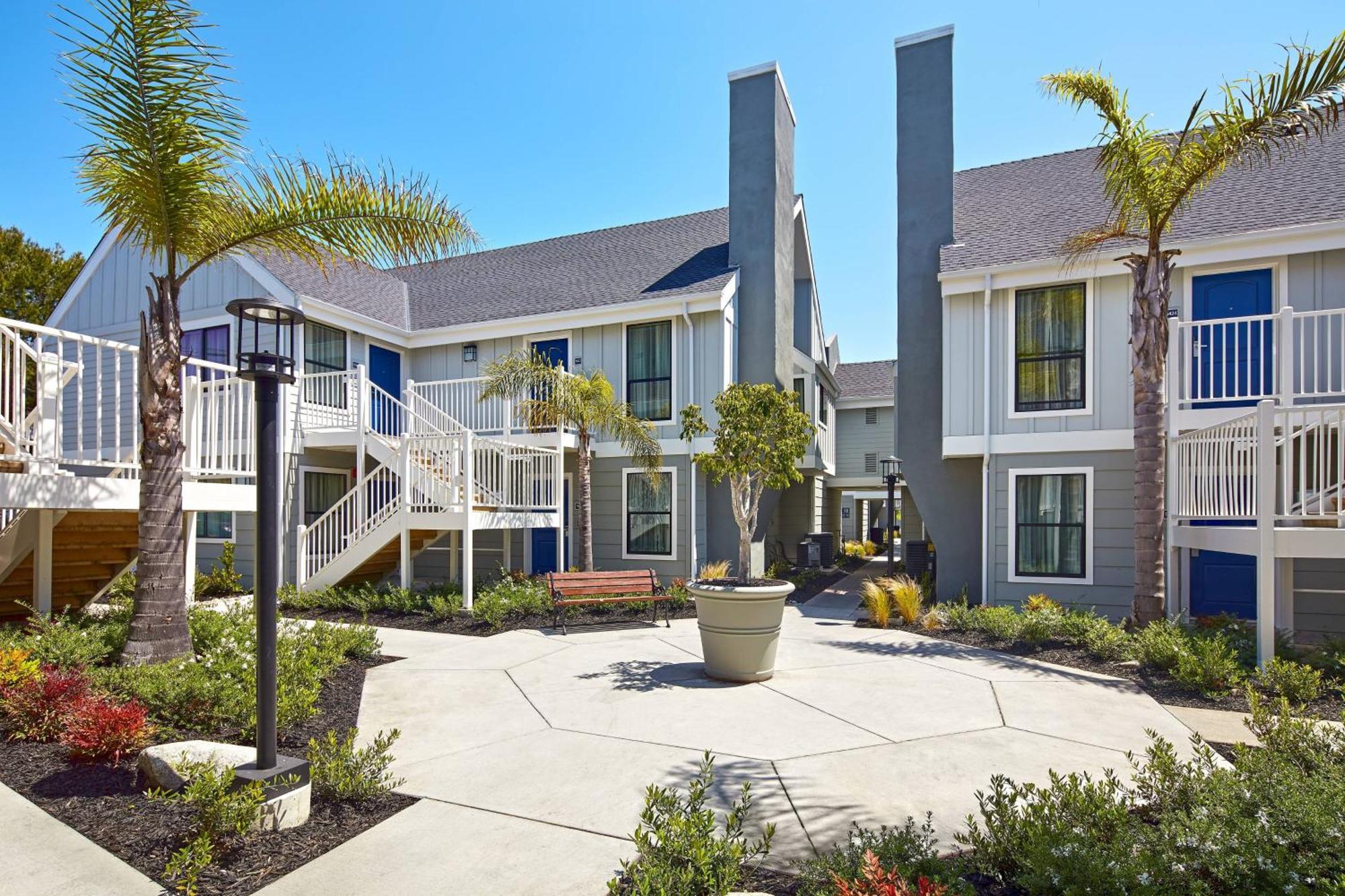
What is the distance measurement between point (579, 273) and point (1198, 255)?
11177 millimetres

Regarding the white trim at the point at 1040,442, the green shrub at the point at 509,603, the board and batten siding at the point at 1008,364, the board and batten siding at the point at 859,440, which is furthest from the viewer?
the board and batten siding at the point at 859,440

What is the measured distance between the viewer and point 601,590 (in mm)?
10023

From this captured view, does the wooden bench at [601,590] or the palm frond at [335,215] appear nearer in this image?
the palm frond at [335,215]

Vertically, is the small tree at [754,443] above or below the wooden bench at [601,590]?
above

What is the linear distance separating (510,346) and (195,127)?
9.00 m

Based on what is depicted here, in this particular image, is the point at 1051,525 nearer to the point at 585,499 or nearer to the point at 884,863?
the point at 585,499

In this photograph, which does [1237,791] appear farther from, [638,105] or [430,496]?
[638,105]

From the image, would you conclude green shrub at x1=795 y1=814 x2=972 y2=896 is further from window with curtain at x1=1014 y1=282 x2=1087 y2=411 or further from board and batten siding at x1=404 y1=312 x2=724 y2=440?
board and batten siding at x1=404 y1=312 x2=724 y2=440

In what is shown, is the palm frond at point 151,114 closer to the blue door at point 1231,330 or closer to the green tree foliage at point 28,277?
the blue door at point 1231,330

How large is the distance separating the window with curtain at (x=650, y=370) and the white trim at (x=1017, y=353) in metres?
5.66

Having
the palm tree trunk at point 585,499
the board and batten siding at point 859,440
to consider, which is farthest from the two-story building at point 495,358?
the board and batten siding at point 859,440

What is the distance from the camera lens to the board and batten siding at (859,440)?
24.1 m

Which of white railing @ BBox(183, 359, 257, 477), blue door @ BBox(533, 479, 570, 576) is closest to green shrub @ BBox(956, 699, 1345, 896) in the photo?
white railing @ BBox(183, 359, 257, 477)

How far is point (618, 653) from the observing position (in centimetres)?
819
